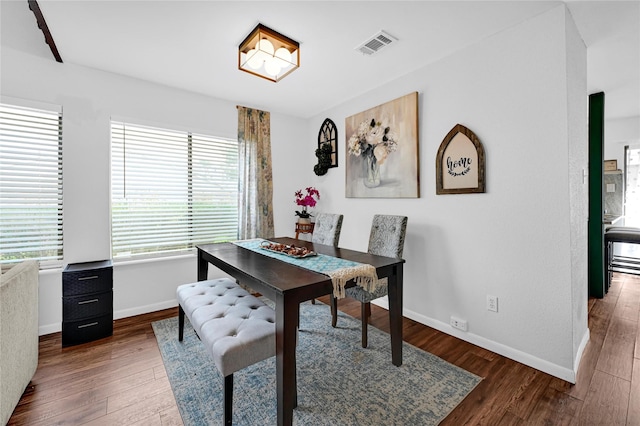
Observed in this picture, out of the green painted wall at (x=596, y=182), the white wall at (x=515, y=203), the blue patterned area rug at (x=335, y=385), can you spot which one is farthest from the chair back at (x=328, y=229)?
the green painted wall at (x=596, y=182)

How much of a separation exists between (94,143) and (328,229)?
2473 millimetres

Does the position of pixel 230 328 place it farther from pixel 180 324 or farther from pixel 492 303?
pixel 492 303

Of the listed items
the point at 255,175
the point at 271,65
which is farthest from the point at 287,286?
the point at 255,175

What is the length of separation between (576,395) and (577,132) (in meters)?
1.77

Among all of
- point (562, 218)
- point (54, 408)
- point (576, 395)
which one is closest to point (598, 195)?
point (562, 218)

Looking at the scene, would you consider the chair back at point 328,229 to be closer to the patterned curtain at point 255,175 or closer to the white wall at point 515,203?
the white wall at point 515,203

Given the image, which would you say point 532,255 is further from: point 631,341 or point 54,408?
point 54,408

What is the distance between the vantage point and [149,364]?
2.07m

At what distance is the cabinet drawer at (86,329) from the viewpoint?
7.59ft

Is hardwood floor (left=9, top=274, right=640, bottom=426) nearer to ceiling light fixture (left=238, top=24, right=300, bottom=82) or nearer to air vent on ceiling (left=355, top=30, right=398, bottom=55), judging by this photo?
ceiling light fixture (left=238, top=24, right=300, bottom=82)

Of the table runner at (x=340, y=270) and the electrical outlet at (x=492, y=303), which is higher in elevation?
the table runner at (x=340, y=270)

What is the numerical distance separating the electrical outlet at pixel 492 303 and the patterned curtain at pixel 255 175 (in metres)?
2.65

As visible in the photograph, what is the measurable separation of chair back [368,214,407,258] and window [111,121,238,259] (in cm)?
195

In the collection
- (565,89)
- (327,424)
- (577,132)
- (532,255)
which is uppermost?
(565,89)
